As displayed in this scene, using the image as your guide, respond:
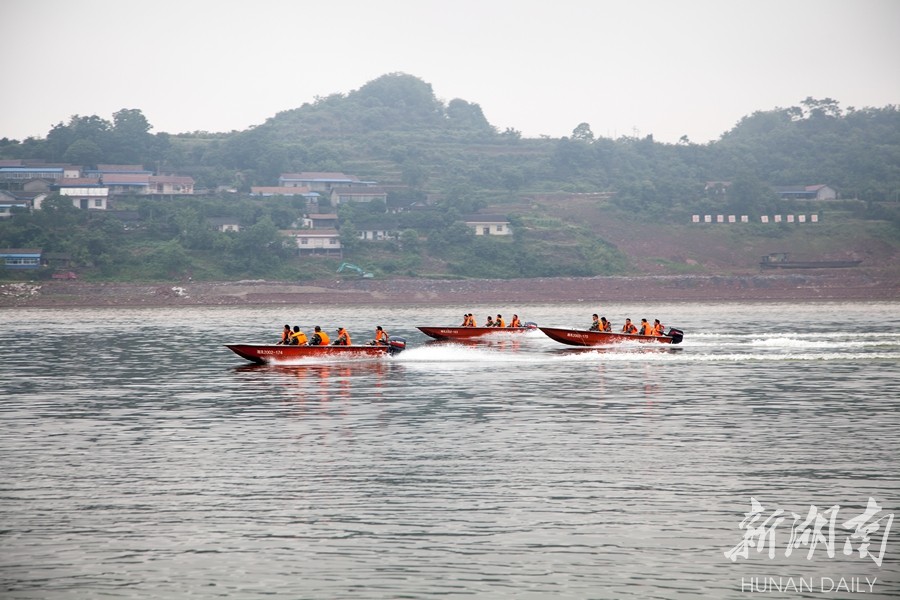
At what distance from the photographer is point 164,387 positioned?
1521 inches

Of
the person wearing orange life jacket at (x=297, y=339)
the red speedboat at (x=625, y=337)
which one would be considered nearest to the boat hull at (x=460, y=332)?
the red speedboat at (x=625, y=337)

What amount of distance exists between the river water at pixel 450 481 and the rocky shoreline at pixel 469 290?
64.0 m

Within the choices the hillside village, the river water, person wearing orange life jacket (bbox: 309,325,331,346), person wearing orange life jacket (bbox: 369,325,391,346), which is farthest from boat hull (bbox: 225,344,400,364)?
the hillside village

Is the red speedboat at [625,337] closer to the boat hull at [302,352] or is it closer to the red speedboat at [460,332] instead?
the red speedboat at [460,332]

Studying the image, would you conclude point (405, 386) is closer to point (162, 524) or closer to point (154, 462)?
point (154, 462)

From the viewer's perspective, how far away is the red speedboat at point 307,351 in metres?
44.5

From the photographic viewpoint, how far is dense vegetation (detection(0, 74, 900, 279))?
394ft

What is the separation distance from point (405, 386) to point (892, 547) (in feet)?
78.4

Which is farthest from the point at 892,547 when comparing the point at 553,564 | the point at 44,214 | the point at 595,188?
the point at 595,188

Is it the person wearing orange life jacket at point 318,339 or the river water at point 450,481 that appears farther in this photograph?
the person wearing orange life jacket at point 318,339

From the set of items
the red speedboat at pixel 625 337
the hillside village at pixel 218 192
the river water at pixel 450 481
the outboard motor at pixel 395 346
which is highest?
the hillside village at pixel 218 192

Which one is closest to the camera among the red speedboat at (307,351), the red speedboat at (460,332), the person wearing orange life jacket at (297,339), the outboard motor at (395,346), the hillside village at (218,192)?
the red speedboat at (307,351)

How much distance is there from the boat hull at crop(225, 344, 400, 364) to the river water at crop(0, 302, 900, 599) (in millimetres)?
1028

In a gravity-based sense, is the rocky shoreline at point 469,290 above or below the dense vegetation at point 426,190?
below
